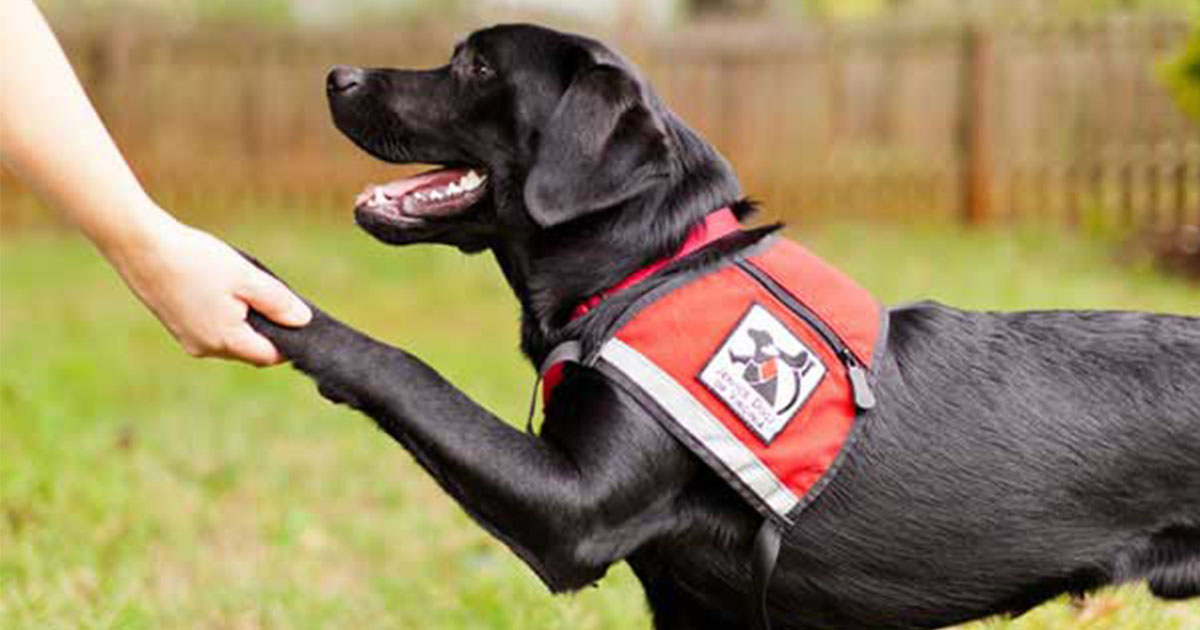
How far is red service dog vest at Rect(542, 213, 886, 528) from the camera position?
3.20 meters

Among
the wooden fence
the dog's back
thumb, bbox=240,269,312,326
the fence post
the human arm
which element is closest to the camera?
the human arm

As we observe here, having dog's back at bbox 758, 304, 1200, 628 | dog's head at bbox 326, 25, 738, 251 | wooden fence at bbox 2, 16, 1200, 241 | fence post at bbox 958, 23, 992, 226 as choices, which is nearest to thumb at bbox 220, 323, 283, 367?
dog's head at bbox 326, 25, 738, 251

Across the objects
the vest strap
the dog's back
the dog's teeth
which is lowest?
the dog's back

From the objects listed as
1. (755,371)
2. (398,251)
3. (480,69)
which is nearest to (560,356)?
(755,371)

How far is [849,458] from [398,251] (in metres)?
10.3

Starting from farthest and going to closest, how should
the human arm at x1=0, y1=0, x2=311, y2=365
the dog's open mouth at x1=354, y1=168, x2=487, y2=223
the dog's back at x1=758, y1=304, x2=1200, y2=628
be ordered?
the dog's open mouth at x1=354, y1=168, x2=487, y2=223
the dog's back at x1=758, y1=304, x2=1200, y2=628
the human arm at x1=0, y1=0, x2=311, y2=365

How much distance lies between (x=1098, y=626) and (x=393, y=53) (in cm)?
1151

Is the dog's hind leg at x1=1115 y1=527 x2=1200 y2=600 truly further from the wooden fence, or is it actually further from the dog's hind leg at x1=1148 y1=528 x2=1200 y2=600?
the wooden fence

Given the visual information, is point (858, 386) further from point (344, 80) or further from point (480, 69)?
point (344, 80)

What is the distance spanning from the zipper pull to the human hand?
1019 millimetres

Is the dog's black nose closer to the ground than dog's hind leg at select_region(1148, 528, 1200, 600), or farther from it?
farther from it

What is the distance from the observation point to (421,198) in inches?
146

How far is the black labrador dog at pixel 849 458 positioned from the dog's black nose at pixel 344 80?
50 cm

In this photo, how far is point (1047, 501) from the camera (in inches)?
132
